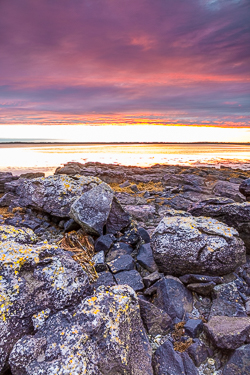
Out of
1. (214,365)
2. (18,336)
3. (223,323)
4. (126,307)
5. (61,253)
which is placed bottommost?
(214,365)

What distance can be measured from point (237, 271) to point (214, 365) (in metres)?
3.39

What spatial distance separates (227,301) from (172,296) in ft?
4.98

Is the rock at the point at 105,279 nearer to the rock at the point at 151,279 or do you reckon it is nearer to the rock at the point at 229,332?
the rock at the point at 151,279

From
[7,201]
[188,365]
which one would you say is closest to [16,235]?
[188,365]

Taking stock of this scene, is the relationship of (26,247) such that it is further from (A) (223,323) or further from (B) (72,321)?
(A) (223,323)

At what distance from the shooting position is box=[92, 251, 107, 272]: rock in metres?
7.99

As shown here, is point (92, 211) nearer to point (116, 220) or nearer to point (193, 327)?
point (116, 220)

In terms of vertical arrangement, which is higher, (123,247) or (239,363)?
(123,247)

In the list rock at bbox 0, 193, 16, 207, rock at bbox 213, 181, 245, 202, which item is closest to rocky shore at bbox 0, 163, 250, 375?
rock at bbox 0, 193, 16, 207

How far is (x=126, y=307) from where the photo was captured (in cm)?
541

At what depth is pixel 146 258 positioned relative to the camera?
28.4ft

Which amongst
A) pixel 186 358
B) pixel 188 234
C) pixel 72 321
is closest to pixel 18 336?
pixel 72 321

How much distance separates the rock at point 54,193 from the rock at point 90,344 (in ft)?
20.7

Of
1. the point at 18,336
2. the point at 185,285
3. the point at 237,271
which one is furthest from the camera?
the point at 237,271
